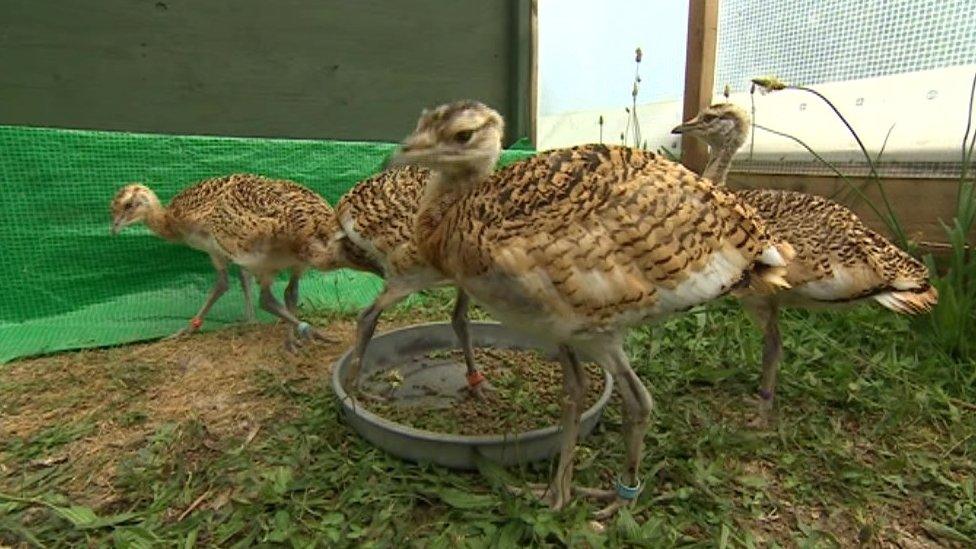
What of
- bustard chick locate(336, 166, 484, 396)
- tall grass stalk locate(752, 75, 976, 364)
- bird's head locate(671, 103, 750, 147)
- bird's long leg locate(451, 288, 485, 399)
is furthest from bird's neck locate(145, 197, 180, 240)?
tall grass stalk locate(752, 75, 976, 364)

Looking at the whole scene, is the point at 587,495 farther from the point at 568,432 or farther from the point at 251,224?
the point at 251,224

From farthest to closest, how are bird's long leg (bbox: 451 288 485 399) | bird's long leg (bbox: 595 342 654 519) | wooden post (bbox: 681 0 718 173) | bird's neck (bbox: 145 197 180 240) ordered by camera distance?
wooden post (bbox: 681 0 718 173)
bird's neck (bbox: 145 197 180 240)
bird's long leg (bbox: 451 288 485 399)
bird's long leg (bbox: 595 342 654 519)

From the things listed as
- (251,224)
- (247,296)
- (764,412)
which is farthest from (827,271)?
(247,296)

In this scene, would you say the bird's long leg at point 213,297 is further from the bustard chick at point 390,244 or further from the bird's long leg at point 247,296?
the bustard chick at point 390,244

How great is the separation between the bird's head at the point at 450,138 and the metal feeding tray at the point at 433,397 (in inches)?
33.4

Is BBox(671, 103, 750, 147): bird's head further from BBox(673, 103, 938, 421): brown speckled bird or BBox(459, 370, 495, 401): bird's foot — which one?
BBox(459, 370, 495, 401): bird's foot

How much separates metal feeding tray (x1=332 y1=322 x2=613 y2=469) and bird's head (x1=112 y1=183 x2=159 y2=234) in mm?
1504

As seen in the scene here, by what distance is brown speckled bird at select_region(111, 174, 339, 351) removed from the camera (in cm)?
277

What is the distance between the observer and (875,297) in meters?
2.15

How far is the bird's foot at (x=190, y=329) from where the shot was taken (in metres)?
3.08

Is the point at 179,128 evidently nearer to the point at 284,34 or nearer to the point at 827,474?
the point at 284,34

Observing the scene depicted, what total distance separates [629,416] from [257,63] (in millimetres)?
3398

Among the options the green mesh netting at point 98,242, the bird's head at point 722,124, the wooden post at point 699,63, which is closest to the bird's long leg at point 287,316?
the green mesh netting at point 98,242

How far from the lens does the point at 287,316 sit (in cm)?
296
